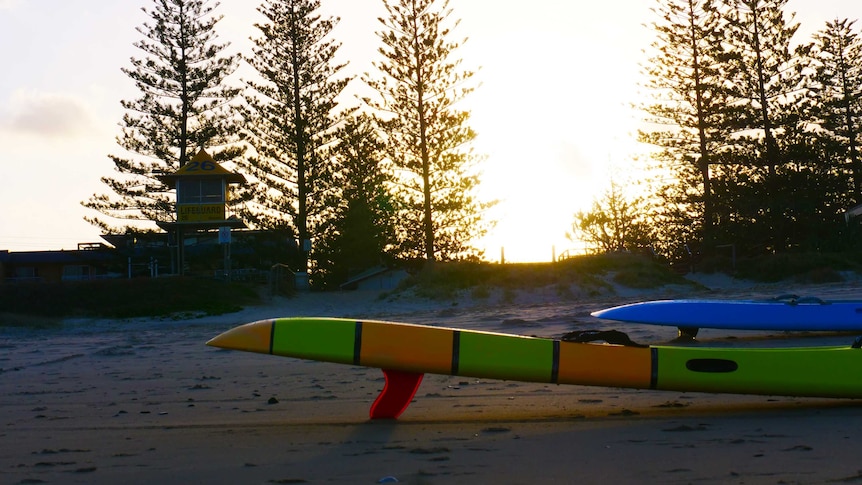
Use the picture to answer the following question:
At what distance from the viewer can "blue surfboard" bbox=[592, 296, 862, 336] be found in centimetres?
804

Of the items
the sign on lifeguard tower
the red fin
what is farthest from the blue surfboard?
the sign on lifeguard tower

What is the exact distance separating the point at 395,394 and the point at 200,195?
68.5ft

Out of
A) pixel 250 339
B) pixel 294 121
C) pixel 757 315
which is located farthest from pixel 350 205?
pixel 250 339

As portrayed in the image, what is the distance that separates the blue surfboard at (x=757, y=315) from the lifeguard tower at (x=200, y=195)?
17.7 m

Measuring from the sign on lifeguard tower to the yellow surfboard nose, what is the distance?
19.9 m

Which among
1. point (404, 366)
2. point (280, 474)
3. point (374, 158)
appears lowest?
point (280, 474)

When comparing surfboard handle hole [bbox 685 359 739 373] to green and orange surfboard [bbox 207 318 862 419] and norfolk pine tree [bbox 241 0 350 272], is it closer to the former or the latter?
green and orange surfboard [bbox 207 318 862 419]

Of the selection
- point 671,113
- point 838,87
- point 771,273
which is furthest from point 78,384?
point 838,87

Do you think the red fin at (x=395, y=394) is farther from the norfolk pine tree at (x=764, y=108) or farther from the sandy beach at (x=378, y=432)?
the norfolk pine tree at (x=764, y=108)

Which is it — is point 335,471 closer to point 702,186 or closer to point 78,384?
point 78,384

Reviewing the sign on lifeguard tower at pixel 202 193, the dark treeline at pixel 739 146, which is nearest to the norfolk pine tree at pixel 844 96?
the dark treeline at pixel 739 146

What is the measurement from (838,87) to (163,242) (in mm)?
23177

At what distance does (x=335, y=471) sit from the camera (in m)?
3.59

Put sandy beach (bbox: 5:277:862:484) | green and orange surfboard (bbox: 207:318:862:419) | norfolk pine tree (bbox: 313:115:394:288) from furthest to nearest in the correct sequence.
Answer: norfolk pine tree (bbox: 313:115:394:288) < green and orange surfboard (bbox: 207:318:862:419) < sandy beach (bbox: 5:277:862:484)
